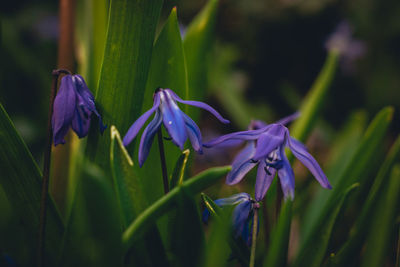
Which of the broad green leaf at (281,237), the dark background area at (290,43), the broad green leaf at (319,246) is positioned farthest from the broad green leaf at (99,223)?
the dark background area at (290,43)

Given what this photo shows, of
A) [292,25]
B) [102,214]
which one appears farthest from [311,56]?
[102,214]

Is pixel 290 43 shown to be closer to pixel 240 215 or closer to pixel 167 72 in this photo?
pixel 167 72

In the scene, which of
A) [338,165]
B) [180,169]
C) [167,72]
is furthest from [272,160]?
[338,165]

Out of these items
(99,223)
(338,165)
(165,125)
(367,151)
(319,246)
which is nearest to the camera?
(99,223)

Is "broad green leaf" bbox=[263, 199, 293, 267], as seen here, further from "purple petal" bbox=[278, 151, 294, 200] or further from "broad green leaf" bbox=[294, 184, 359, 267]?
"broad green leaf" bbox=[294, 184, 359, 267]

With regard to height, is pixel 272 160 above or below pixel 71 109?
below

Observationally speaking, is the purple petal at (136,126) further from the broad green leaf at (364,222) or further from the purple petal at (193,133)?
the broad green leaf at (364,222)
